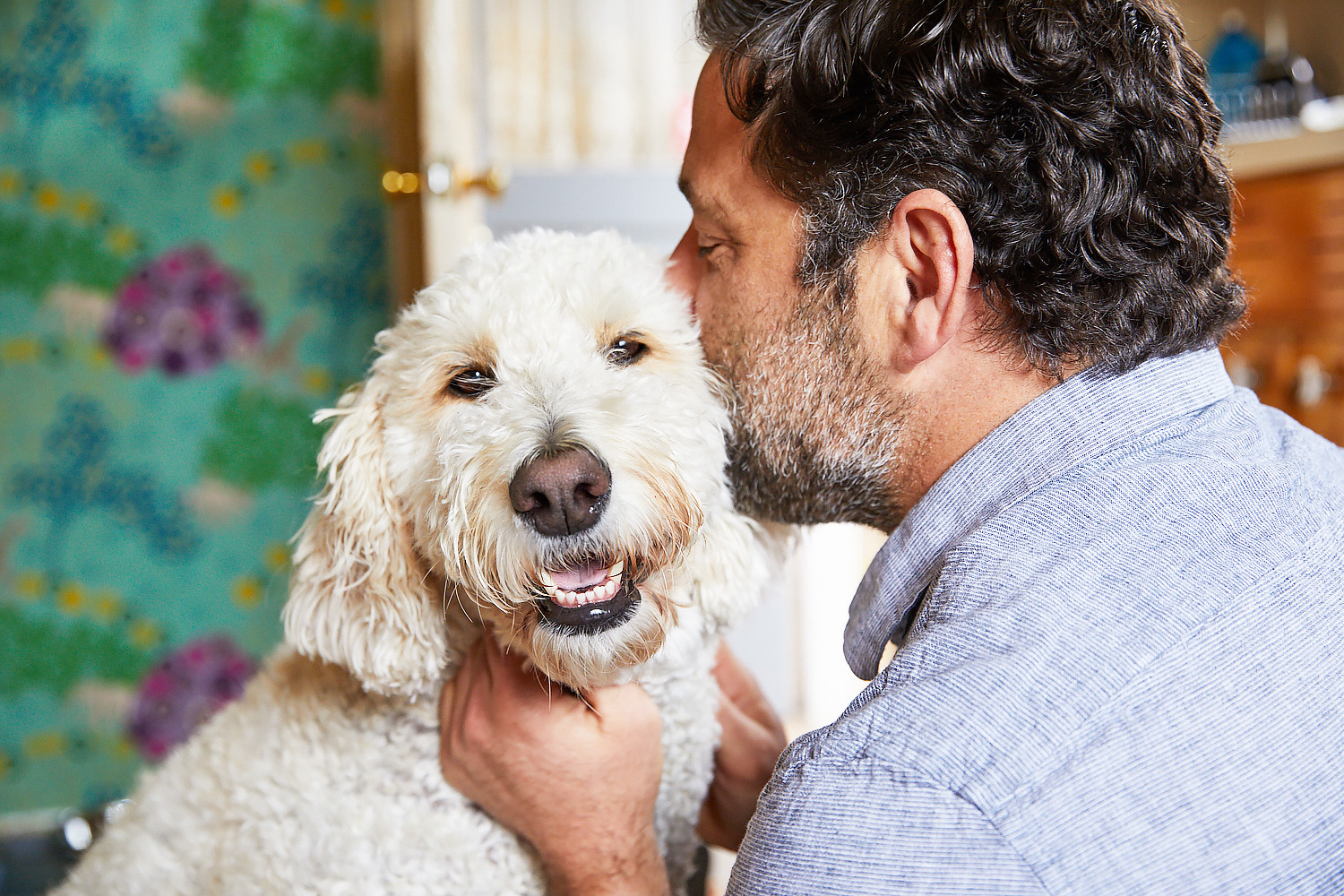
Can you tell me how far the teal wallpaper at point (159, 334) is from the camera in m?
2.98

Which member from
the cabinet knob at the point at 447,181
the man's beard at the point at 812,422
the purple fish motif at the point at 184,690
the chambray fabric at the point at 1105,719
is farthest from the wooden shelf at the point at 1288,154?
the purple fish motif at the point at 184,690

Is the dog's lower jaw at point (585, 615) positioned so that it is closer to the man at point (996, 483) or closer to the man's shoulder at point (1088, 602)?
the man at point (996, 483)

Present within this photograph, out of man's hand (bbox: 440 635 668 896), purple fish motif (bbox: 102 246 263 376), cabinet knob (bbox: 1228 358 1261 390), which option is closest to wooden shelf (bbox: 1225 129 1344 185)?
cabinet knob (bbox: 1228 358 1261 390)

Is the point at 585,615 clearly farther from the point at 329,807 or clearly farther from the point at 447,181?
the point at 447,181

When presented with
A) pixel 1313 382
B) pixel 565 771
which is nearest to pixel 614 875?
pixel 565 771

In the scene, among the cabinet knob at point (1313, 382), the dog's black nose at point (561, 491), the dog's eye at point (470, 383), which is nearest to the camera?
the dog's black nose at point (561, 491)

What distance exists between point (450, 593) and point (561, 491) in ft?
1.00

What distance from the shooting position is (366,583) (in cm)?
116

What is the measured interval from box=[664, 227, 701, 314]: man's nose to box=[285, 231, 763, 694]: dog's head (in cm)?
4

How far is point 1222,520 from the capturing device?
81 centimetres

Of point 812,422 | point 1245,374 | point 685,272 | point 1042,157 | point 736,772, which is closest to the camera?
point 1042,157

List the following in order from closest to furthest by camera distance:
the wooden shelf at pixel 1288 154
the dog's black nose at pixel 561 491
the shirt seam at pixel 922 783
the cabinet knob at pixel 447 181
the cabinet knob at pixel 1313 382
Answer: the shirt seam at pixel 922 783 < the dog's black nose at pixel 561 491 < the cabinet knob at pixel 447 181 < the wooden shelf at pixel 1288 154 < the cabinet knob at pixel 1313 382

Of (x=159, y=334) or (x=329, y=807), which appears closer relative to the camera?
(x=329, y=807)

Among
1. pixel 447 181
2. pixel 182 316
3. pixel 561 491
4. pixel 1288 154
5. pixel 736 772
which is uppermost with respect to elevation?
pixel 1288 154
